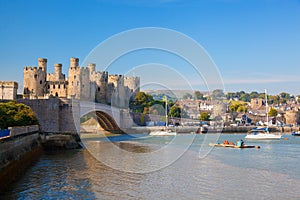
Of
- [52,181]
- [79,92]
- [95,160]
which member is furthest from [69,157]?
[79,92]

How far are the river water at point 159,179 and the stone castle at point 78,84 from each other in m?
16.3

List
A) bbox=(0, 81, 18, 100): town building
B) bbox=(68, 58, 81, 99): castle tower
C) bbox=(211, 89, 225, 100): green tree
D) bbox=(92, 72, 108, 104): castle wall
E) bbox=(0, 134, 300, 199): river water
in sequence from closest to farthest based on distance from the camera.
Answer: bbox=(0, 134, 300, 199): river water, bbox=(0, 81, 18, 100): town building, bbox=(68, 58, 81, 99): castle tower, bbox=(92, 72, 108, 104): castle wall, bbox=(211, 89, 225, 100): green tree

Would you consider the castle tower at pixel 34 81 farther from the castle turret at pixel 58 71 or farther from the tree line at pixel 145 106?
the tree line at pixel 145 106

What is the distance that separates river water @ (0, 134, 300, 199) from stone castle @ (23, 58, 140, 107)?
53.4 feet

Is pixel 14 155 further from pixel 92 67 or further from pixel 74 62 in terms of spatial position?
pixel 92 67

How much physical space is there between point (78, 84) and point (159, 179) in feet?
90.8

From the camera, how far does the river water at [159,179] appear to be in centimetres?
1020

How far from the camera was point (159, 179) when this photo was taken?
487 inches

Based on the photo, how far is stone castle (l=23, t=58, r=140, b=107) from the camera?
3762 cm

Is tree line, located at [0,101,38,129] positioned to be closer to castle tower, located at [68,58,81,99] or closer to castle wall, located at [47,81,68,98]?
castle tower, located at [68,58,81,99]

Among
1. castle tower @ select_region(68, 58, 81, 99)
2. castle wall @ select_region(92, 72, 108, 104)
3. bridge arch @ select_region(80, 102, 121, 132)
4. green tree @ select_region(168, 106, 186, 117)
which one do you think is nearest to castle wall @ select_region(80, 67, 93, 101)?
castle tower @ select_region(68, 58, 81, 99)

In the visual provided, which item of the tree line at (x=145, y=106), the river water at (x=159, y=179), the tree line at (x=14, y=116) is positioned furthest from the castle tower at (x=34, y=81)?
the river water at (x=159, y=179)

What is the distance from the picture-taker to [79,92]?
128 feet

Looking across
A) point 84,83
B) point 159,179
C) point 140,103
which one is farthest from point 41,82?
point 159,179
